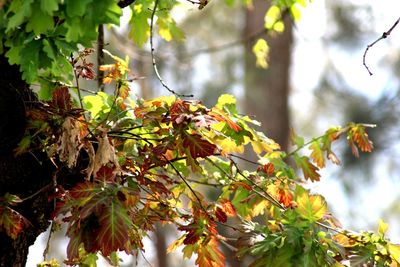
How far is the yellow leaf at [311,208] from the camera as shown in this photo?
1.69m

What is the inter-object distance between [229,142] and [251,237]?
344 mm

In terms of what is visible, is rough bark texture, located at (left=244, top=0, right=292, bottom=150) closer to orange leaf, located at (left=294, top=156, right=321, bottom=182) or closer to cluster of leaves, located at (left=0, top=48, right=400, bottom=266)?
orange leaf, located at (left=294, top=156, right=321, bottom=182)

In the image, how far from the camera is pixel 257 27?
7.28 metres

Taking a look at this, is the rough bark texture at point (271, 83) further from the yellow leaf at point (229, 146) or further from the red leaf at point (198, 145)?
the red leaf at point (198, 145)

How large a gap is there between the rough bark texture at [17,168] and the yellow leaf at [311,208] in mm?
671

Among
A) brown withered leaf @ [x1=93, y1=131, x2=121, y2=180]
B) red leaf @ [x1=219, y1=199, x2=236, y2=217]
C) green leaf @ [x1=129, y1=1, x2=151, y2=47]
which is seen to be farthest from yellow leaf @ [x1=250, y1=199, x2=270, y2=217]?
green leaf @ [x1=129, y1=1, x2=151, y2=47]

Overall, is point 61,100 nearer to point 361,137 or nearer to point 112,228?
point 112,228

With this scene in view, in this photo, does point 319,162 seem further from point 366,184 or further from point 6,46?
point 366,184

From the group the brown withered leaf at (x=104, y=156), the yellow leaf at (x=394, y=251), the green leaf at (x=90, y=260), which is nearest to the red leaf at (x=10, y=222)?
the brown withered leaf at (x=104, y=156)

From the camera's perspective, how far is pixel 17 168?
1782 mm

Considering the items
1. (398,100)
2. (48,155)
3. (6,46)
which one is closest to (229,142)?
(48,155)

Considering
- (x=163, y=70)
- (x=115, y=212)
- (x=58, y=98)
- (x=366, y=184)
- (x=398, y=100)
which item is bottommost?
(x=115, y=212)

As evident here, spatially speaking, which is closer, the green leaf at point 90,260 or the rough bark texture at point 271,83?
the green leaf at point 90,260

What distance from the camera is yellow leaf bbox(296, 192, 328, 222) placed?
66.7 inches
